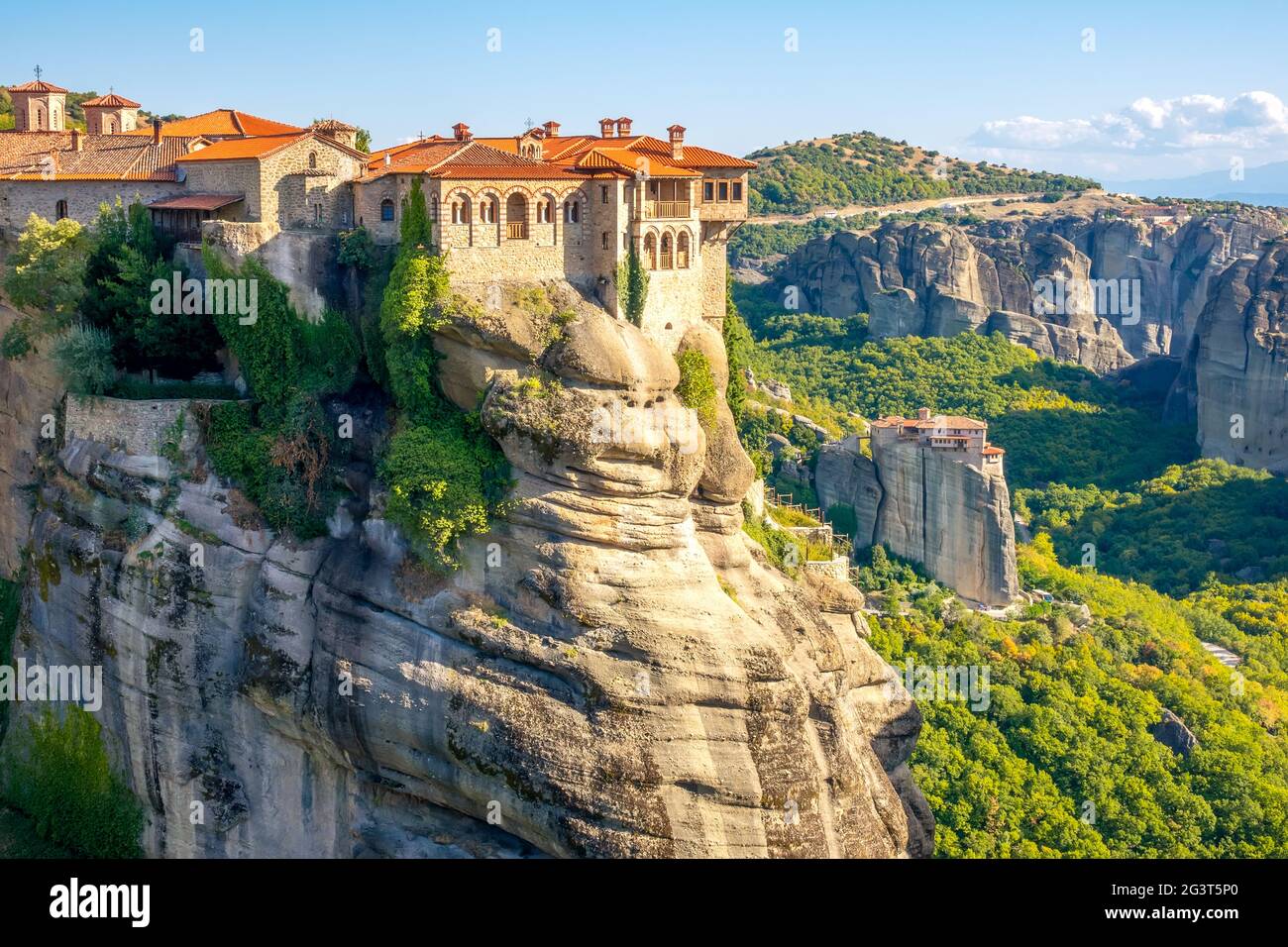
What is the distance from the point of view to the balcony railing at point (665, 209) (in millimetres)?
37906

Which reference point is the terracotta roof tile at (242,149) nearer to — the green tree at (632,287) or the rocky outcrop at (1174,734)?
the green tree at (632,287)

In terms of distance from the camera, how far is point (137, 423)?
37.2 metres

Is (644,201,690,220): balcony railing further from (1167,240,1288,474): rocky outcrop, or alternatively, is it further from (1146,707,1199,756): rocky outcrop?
(1167,240,1288,474): rocky outcrop

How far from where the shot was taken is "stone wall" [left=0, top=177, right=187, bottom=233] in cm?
3922

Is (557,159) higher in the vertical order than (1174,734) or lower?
higher

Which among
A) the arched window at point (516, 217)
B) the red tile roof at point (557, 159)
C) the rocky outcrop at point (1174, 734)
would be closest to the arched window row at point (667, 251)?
the red tile roof at point (557, 159)

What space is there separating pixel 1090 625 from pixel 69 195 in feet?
132

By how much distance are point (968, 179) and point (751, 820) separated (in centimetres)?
12390

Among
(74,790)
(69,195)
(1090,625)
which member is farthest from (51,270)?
(1090,625)

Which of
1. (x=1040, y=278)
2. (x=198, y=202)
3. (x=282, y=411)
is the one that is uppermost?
(x=198, y=202)

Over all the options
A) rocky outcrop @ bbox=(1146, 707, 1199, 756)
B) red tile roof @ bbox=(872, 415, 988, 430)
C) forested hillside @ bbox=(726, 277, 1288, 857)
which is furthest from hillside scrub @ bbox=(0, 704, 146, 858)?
red tile roof @ bbox=(872, 415, 988, 430)

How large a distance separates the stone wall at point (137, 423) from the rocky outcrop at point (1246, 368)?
63.7 metres

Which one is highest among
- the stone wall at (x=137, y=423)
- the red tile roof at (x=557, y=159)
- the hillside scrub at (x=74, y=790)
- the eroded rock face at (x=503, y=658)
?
the red tile roof at (x=557, y=159)

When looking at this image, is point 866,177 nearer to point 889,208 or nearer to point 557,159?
point 889,208
